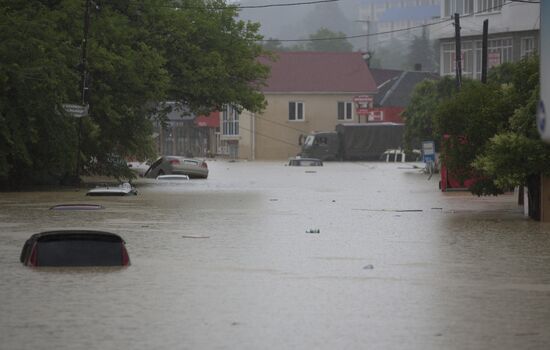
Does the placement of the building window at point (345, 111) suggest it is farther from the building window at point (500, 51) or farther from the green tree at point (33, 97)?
the green tree at point (33, 97)

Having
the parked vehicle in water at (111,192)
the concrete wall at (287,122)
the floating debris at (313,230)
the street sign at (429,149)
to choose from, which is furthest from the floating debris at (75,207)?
the concrete wall at (287,122)

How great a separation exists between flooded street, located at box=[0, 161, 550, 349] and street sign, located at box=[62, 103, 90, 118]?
934 cm

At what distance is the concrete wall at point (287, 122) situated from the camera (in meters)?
122

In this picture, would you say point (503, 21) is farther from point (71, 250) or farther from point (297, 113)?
point (71, 250)

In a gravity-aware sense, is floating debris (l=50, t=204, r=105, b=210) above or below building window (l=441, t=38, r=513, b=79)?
below

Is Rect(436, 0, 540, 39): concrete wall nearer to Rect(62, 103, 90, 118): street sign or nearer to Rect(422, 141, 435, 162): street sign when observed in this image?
Rect(422, 141, 435, 162): street sign

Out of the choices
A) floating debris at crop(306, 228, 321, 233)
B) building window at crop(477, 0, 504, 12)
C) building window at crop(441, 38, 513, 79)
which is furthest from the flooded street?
building window at crop(477, 0, 504, 12)

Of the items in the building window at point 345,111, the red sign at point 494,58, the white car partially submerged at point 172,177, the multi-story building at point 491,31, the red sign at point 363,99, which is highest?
the multi-story building at point 491,31

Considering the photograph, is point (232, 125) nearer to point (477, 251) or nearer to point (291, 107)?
point (291, 107)

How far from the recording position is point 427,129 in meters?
76.9

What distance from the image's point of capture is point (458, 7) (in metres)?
83.2

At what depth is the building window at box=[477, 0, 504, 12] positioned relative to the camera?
7901 centimetres

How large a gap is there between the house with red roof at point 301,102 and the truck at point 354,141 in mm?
13042

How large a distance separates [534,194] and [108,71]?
21.4 metres
